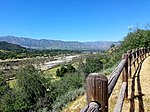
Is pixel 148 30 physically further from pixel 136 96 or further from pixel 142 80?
pixel 136 96

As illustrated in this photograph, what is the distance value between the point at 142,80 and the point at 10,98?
91.6 ft

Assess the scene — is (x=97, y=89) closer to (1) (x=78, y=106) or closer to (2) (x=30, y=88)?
(1) (x=78, y=106)

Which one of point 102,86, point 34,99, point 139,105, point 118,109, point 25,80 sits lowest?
point 34,99

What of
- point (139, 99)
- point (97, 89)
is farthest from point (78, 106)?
point (97, 89)

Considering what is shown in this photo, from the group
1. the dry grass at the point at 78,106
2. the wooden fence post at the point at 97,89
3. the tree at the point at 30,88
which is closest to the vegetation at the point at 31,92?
the tree at the point at 30,88

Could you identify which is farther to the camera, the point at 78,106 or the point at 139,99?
the point at 78,106

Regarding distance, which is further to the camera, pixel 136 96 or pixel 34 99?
pixel 34 99

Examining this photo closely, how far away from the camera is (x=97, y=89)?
2.20 metres

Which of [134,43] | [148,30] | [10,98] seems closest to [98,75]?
[134,43]

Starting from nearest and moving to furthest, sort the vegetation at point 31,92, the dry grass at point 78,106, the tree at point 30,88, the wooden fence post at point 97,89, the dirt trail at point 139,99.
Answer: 1. the wooden fence post at point 97,89
2. the dirt trail at point 139,99
3. the dry grass at point 78,106
4. the vegetation at point 31,92
5. the tree at point 30,88

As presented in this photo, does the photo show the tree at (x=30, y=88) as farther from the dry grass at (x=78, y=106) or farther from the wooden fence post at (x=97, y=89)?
the wooden fence post at (x=97, y=89)

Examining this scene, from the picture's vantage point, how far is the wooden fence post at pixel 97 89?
2154 mm

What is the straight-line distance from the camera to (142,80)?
29.7 ft

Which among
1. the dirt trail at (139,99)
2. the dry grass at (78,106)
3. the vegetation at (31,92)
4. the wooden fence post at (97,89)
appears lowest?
the vegetation at (31,92)
